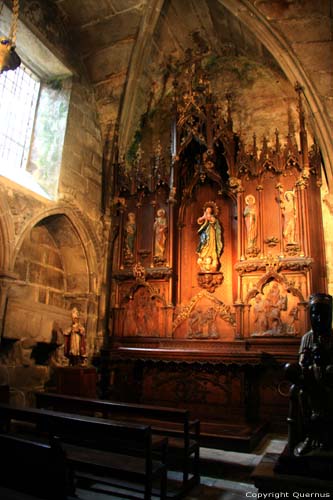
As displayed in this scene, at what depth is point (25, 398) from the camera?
690cm

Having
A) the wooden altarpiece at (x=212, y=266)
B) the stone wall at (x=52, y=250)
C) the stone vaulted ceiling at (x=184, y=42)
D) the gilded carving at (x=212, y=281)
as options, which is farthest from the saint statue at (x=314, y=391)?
the stone vaulted ceiling at (x=184, y=42)

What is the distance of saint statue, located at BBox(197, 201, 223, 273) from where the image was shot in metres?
7.96

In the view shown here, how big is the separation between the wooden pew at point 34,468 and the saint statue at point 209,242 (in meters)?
5.25

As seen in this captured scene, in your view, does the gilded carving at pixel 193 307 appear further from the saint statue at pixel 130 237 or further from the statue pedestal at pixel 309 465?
the statue pedestal at pixel 309 465

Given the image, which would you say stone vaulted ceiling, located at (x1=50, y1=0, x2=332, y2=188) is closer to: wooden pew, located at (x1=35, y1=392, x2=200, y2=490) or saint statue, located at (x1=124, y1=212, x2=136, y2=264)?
saint statue, located at (x1=124, y1=212, x2=136, y2=264)

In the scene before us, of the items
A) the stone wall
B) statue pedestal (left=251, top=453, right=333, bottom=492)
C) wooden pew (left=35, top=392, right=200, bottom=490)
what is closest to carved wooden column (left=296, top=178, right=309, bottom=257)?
wooden pew (left=35, top=392, right=200, bottom=490)

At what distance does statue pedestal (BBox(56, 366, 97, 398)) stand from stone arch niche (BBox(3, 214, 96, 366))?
26.1 inches

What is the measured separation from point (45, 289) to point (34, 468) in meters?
5.12

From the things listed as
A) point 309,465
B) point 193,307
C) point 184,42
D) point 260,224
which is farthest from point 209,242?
point 309,465

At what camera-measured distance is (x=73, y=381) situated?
6844 millimetres

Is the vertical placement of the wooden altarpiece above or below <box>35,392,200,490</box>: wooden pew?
above

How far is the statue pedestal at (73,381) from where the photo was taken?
268 inches

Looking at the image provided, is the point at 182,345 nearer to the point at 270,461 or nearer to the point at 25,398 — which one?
the point at 25,398

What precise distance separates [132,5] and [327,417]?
8.59 meters
